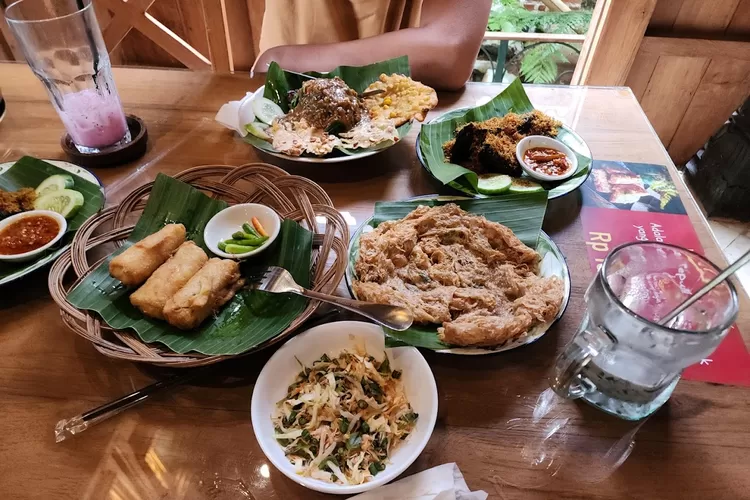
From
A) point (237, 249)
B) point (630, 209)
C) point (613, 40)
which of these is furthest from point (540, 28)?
point (237, 249)

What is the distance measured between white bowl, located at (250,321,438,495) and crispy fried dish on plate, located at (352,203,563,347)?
115 millimetres

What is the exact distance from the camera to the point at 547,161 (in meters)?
1.87

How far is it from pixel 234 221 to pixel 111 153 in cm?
69

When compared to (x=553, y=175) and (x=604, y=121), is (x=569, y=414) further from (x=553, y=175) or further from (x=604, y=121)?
(x=604, y=121)

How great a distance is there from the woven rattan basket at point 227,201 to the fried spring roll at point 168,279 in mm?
83

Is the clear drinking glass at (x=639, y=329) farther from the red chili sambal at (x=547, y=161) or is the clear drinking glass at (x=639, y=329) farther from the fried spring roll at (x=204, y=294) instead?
the fried spring roll at (x=204, y=294)

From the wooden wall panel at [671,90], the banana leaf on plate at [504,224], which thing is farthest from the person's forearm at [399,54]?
the wooden wall panel at [671,90]

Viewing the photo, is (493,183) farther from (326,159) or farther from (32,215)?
(32,215)

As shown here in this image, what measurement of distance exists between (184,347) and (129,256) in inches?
13.8

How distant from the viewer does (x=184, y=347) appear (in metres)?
1.22

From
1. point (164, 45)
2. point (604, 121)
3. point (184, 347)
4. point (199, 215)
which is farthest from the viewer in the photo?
point (164, 45)

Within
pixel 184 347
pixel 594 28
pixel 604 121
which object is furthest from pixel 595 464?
pixel 594 28

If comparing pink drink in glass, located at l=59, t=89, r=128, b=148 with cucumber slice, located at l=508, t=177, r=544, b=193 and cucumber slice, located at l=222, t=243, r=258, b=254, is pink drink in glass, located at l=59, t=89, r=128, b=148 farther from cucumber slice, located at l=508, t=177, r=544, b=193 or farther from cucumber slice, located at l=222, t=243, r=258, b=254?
cucumber slice, located at l=508, t=177, r=544, b=193

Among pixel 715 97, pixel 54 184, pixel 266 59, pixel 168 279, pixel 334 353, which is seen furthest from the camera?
pixel 715 97
